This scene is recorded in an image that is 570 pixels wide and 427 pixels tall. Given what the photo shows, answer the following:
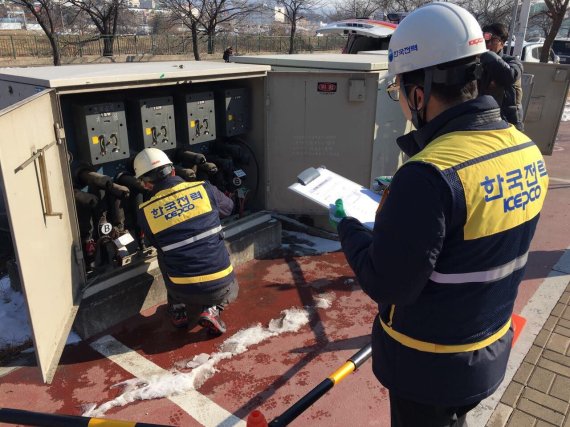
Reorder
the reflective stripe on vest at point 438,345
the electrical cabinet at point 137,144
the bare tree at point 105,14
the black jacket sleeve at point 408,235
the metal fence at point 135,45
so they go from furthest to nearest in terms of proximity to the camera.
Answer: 1. the bare tree at point 105,14
2. the metal fence at point 135,45
3. the electrical cabinet at point 137,144
4. the reflective stripe on vest at point 438,345
5. the black jacket sleeve at point 408,235

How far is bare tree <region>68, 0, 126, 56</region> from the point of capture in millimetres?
23953

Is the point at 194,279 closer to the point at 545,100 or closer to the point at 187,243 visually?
the point at 187,243

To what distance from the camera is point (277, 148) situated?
213 inches

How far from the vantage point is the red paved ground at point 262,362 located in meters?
3.06

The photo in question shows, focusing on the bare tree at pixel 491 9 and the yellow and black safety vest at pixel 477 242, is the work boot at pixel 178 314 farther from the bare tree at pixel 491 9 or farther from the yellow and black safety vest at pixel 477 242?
the bare tree at pixel 491 9

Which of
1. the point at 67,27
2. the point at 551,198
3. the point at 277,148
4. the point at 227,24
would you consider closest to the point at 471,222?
the point at 277,148

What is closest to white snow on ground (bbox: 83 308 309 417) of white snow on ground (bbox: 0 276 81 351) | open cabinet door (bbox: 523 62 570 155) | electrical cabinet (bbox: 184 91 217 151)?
white snow on ground (bbox: 0 276 81 351)

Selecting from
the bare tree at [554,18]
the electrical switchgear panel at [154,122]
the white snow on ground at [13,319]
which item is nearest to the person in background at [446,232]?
the white snow on ground at [13,319]

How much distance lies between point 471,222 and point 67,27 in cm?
3511

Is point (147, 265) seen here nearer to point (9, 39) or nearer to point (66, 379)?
point (66, 379)

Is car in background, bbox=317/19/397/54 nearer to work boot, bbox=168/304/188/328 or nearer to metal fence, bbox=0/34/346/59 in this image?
work boot, bbox=168/304/188/328

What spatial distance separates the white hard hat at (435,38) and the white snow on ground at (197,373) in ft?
8.40

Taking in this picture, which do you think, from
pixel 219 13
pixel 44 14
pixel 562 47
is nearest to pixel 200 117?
pixel 44 14

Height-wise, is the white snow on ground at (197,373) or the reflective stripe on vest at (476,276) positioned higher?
the reflective stripe on vest at (476,276)
